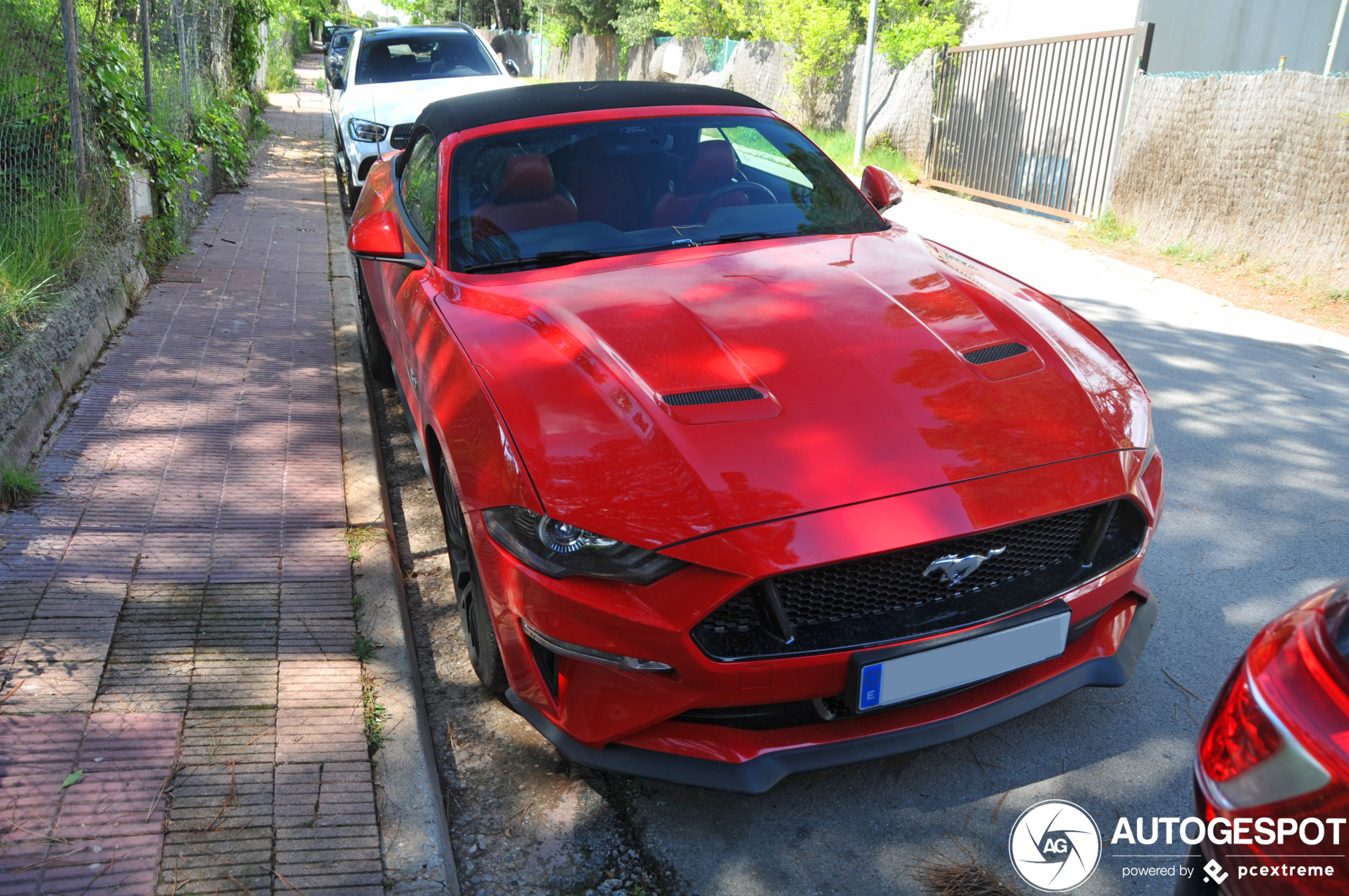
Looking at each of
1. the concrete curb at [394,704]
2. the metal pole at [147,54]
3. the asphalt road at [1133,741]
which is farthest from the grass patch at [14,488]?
the metal pole at [147,54]

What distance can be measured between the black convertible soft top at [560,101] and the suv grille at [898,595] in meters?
2.50

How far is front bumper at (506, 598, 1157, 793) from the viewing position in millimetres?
2121

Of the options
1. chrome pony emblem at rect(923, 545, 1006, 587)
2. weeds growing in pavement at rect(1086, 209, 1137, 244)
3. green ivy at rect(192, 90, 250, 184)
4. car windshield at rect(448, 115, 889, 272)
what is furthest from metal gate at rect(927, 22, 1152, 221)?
chrome pony emblem at rect(923, 545, 1006, 587)

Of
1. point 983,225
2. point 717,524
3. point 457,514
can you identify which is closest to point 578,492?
point 717,524

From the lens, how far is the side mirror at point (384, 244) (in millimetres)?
3609

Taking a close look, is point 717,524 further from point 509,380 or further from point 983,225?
point 983,225

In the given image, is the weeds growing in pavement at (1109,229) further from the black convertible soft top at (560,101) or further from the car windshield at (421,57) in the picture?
the black convertible soft top at (560,101)

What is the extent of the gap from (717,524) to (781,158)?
2.44 meters

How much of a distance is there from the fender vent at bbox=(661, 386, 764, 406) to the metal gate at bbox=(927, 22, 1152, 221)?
10.3m

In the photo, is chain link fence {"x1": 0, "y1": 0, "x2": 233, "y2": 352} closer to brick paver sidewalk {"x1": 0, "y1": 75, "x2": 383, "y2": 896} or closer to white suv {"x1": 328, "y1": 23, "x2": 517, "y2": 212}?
brick paver sidewalk {"x1": 0, "y1": 75, "x2": 383, "y2": 896}

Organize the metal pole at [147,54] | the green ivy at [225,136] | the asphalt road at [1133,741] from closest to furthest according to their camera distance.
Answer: the asphalt road at [1133,741] → the metal pole at [147,54] → the green ivy at [225,136]

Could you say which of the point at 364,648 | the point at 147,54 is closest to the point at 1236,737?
the point at 364,648

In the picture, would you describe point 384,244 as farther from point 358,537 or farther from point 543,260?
point 358,537

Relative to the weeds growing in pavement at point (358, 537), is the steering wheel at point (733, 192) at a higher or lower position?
higher
